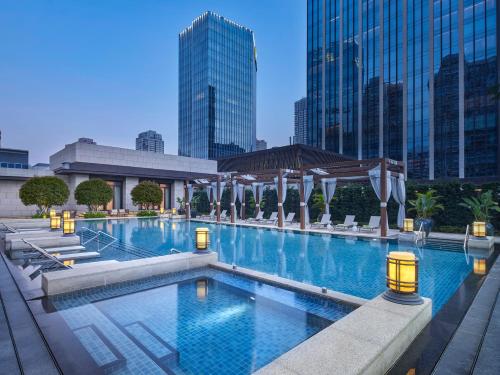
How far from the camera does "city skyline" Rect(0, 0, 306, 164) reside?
177ft

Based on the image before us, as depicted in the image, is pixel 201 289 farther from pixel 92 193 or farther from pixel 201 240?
pixel 92 193

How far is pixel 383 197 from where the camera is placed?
13.7 metres

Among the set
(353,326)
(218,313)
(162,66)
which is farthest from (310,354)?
(162,66)

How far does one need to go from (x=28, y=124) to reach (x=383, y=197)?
9900cm

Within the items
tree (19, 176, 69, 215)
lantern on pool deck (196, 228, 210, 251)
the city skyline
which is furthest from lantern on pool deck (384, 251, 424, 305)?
the city skyline

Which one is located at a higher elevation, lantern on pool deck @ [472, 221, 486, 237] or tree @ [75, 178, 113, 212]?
tree @ [75, 178, 113, 212]

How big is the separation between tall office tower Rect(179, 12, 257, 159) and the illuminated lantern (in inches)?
2926

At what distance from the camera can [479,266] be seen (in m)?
7.79

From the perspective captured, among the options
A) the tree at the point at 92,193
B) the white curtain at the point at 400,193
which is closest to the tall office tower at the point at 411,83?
the white curtain at the point at 400,193

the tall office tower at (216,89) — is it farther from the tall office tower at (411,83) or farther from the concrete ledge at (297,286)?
the concrete ledge at (297,286)

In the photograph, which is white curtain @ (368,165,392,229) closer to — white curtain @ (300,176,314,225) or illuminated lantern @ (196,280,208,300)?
white curtain @ (300,176,314,225)

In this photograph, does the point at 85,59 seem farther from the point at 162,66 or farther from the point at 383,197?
the point at 162,66

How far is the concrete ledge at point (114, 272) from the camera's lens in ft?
18.2

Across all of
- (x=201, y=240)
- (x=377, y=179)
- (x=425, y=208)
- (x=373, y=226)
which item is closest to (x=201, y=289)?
(x=201, y=240)
